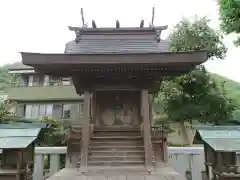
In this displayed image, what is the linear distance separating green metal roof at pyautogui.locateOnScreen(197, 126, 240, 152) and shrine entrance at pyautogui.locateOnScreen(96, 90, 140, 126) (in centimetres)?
352

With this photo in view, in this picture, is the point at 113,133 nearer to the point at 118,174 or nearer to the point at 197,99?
the point at 118,174

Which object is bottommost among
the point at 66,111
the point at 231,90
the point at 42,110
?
the point at 66,111

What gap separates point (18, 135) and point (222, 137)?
537 centimetres

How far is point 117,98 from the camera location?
1059 cm

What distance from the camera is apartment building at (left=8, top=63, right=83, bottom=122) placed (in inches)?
980

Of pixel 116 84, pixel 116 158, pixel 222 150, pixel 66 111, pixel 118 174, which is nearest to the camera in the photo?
pixel 222 150

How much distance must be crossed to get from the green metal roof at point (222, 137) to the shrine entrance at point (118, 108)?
139 inches

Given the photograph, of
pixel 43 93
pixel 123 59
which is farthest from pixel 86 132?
pixel 43 93

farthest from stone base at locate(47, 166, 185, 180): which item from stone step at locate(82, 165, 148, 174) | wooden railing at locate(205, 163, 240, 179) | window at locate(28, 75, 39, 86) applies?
window at locate(28, 75, 39, 86)

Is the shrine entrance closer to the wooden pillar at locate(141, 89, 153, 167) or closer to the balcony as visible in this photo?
the wooden pillar at locate(141, 89, 153, 167)

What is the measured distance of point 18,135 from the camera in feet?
23.3

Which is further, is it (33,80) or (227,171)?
(33,80)

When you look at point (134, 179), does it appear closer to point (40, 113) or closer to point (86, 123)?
point (86, 123)

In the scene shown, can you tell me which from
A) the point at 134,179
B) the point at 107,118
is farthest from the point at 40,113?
the point at 134,179
